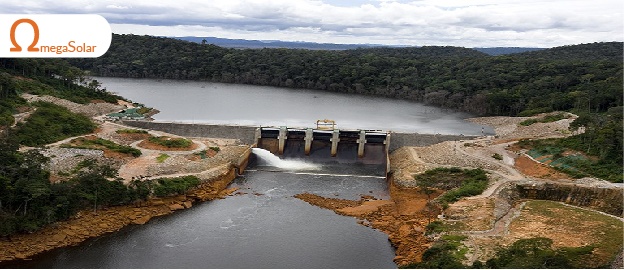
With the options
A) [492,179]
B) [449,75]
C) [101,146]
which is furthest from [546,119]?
[101,146]

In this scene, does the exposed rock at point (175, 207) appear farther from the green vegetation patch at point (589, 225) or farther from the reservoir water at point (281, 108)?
the reservoir water at point (281, 108)

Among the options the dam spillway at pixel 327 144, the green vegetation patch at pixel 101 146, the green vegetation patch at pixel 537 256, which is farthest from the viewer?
the dam spillway at pixel 327 144

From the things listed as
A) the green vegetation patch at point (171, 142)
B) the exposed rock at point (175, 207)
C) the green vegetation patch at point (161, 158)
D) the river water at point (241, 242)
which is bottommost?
the river water at point (241, 242)

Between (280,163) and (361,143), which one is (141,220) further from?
(361,143)

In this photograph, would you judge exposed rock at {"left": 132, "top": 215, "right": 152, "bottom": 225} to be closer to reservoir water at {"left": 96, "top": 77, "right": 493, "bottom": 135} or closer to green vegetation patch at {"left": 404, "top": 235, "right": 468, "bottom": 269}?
green vegetation patch at {"left": 404, "top": 235, "right": 468, "bottom": 269}

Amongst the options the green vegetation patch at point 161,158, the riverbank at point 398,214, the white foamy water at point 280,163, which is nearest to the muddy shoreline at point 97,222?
the green vegetation patch at point 161,158
